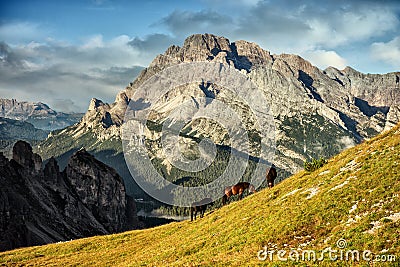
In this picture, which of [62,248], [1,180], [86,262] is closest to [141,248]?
[86,262]

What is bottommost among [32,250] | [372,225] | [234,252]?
[32,250]

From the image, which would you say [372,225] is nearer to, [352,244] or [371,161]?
[352,244]

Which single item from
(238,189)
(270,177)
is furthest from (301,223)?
(238,189)

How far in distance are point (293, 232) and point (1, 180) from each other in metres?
169

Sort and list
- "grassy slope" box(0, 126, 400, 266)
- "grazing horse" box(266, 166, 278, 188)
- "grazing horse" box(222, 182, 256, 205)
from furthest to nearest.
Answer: "grazing horse" box(222, 182, 256, 205) → "grazing horse" box(266, 166, 278, 188) → "grassy slope" box(0, 126, 400, 266)

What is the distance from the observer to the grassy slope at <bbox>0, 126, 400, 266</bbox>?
28.5 m

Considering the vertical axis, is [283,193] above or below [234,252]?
above

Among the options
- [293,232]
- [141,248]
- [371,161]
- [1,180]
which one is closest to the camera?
[293,232]

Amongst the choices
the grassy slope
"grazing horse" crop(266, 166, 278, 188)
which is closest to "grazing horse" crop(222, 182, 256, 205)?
"grazing horse" crop(266, 166, 278, 188)

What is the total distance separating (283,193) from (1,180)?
525 ft

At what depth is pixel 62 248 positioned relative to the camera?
59812 millimetres

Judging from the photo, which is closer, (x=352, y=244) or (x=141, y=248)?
(x=352, y=244)

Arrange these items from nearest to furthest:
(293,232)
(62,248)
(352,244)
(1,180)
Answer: (352,244) < (293,232) < (62,248) < (1,180)

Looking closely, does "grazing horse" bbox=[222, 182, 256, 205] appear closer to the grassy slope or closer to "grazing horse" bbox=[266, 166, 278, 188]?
"grazing horse" bbox=[266, 166, 278, 188]
